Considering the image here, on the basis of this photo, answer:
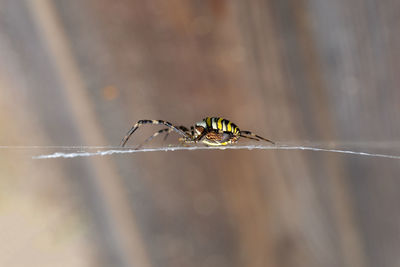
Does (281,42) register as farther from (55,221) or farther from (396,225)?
(55,221)

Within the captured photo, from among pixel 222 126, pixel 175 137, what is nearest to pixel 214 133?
pixel 222 126

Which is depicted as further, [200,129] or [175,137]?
[175,137]

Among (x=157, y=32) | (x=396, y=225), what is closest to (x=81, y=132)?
(x=157, y=32)

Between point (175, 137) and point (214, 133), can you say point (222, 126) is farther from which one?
point (175, 137)

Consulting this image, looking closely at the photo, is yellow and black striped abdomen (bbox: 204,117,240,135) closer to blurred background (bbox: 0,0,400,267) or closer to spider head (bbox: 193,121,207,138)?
spider head (bbox: 193,121,207,138)

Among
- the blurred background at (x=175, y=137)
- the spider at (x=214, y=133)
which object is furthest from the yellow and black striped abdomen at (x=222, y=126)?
the blurred background at (x=175, y=137)

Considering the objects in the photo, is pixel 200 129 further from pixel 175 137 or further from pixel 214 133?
pixel 175 137

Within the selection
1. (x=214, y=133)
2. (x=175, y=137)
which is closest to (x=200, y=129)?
(x=214, y=133)
